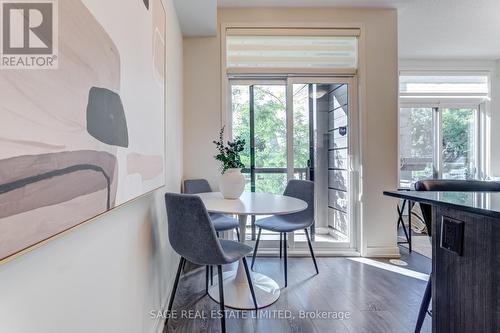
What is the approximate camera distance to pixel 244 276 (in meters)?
2.11

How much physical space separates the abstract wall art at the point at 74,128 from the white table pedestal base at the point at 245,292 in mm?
1261

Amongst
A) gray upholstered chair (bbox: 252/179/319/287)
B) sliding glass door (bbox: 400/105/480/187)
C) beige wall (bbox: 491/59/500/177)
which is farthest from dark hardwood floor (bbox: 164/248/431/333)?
beige wall (bbox: 491/59/500/177)

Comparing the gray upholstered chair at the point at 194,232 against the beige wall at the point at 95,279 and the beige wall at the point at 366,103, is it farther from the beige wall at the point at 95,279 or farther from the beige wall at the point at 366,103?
the beige wall at the point at 366,103

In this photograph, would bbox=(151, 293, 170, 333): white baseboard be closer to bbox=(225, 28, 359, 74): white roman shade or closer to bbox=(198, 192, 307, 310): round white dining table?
bbox=(198, 192, 307, 310): round white dining table

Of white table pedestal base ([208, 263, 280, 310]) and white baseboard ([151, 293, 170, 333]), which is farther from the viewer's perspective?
white table pedestal base ([208, 263, 280, 310])

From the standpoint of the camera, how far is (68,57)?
59cm

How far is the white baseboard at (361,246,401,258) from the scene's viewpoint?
9.33 ft

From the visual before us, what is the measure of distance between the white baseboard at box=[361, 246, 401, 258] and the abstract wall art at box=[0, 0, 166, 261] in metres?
2.68

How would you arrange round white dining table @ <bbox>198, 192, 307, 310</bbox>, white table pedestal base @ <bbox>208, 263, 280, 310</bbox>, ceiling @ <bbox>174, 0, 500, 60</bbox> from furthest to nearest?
ceiling @ <bbox>174, 0, 500, 60</bbox>
white table pedestal base @ <bbox>208, 263, 280, 310</bbox>
round white dining table @ <bbox>198, 192, 307, 310</bbox>

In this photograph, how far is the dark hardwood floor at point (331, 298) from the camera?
5.58ft

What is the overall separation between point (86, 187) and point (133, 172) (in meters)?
0.39

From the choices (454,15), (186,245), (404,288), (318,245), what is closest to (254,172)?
(318,245)

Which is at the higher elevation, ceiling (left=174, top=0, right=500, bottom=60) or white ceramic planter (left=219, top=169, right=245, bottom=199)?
ceiling (left=174, top=0, right=500, bottom=60)

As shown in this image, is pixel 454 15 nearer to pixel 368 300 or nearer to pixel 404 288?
pixel 404 288
